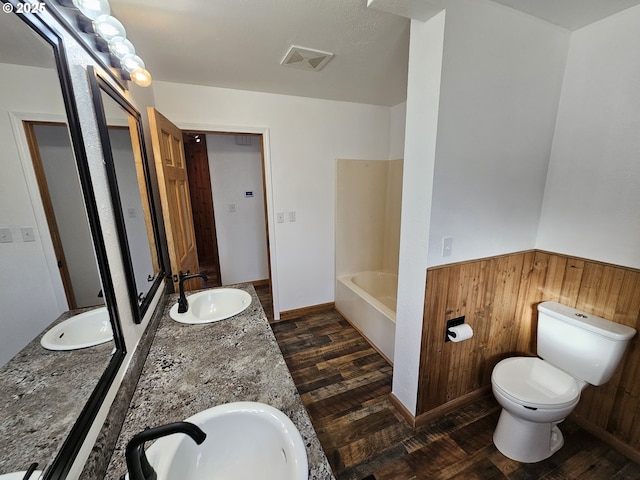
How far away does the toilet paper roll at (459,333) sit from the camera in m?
1.52

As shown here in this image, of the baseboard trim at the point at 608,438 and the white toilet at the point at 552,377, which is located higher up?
the white toilet at the point at 552,377

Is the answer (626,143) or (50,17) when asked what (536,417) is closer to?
(626,143)

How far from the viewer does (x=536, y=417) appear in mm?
1323

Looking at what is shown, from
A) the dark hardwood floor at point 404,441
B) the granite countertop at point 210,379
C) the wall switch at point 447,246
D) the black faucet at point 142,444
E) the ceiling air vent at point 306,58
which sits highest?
the ceiling air vent at point 306,58

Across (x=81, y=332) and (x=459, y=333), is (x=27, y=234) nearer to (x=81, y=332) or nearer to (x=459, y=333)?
(x=81, y=332)

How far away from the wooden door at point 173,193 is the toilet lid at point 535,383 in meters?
2.07

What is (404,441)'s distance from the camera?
155 cm

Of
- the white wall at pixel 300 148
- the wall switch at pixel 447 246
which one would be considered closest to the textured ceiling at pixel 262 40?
the white wall at pixel 300 148

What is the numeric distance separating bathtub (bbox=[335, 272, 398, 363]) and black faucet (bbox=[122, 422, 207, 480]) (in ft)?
5.90

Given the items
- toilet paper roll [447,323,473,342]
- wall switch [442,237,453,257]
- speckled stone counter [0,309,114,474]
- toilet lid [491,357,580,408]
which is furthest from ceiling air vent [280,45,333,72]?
toilet lid [491,357,580,408]

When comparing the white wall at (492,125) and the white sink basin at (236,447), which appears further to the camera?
→ the white wall at (492,125)

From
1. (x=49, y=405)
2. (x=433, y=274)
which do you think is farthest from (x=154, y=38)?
(x=433, y=274)

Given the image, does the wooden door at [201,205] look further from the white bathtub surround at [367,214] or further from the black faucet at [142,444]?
the black faucet at [142,444]

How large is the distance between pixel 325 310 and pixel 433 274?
6.18 ft
